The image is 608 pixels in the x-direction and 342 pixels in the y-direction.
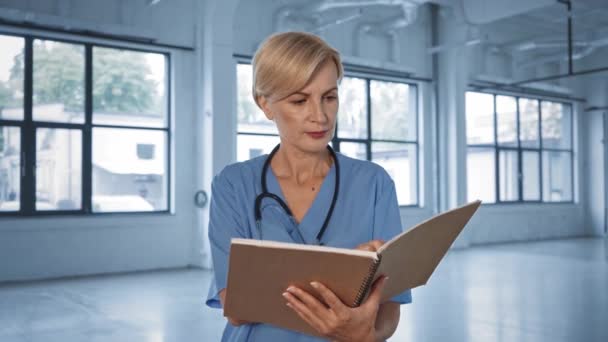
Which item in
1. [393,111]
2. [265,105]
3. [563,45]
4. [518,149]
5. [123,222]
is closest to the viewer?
[265,105]

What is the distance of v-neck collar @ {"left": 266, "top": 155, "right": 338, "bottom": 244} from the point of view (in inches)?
45.3

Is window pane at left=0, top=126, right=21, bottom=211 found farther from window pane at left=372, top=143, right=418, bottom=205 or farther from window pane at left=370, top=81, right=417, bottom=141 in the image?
window pane at left=372, top=143, right=418, bottom=205

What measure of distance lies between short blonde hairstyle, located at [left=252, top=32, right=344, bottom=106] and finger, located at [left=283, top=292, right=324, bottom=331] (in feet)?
1.33

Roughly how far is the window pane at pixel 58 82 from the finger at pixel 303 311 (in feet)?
22.9

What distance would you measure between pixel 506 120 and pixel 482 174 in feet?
4.53

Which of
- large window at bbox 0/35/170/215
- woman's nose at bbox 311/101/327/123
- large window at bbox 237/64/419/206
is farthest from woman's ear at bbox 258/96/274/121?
large window at bbox 237/64/419/206

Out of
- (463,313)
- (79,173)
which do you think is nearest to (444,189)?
(463,313)

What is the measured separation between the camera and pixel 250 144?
339 inches

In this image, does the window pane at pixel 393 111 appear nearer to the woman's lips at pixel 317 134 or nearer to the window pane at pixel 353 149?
the window pane at pixel 353 149

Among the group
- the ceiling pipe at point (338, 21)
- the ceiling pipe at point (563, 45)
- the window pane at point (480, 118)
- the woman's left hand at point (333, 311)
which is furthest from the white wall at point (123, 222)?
the woman's left hand at point (333, 311)

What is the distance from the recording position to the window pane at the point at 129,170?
750cm

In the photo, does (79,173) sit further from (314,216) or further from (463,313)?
(314,216)

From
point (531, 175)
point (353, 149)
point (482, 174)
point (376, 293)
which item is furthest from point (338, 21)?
point (376, 293)

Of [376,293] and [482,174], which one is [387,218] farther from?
[482,174]
